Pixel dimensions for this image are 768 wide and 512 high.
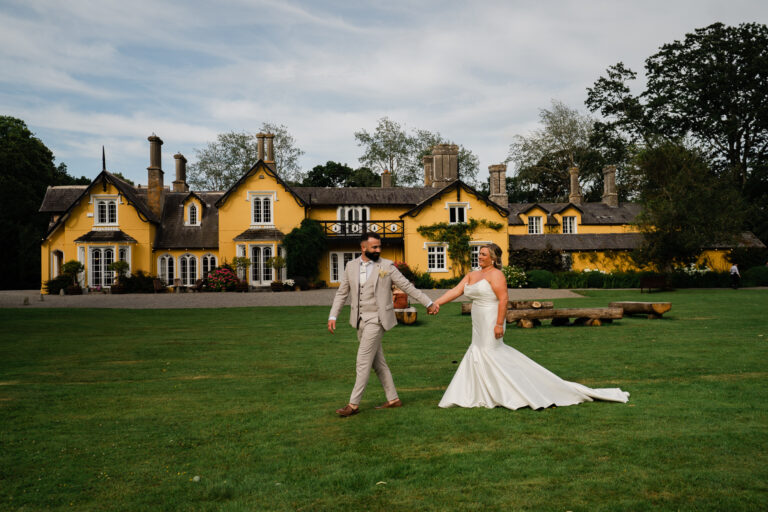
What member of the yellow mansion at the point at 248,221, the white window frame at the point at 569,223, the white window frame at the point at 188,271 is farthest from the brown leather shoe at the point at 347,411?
the white window frame at the point at 569,223

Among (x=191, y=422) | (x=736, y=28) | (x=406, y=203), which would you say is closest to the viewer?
(x=191, y=422)

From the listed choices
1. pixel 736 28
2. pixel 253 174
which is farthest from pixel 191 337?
pixel 736 28

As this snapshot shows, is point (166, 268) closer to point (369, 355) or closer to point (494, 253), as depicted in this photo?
point (369, 355)

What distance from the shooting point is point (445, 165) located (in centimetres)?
3831

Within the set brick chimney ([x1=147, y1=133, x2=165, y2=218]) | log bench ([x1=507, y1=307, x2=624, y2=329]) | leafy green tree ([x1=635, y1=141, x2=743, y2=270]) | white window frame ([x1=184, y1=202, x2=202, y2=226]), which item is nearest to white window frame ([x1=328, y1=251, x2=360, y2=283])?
white window frame ([x1=184, y1=202, x2=202, y2=226])

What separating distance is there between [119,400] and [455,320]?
10.6 m

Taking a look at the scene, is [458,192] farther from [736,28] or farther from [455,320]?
[736,28]

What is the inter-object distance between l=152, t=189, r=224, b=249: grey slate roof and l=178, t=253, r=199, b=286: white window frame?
75cm

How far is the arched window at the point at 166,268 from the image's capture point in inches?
1369

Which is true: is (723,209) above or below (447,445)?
above

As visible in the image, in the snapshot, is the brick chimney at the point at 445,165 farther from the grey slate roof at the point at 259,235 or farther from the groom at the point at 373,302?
the groom at the point at 373,302

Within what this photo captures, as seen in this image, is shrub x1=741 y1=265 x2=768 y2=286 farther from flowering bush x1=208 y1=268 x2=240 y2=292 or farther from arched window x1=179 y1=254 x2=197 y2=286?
arched window x1=179 y1=254 x2=197 y2=286

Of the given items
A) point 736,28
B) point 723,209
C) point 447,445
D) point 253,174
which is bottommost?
point 447,445

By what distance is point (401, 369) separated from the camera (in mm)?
8898
